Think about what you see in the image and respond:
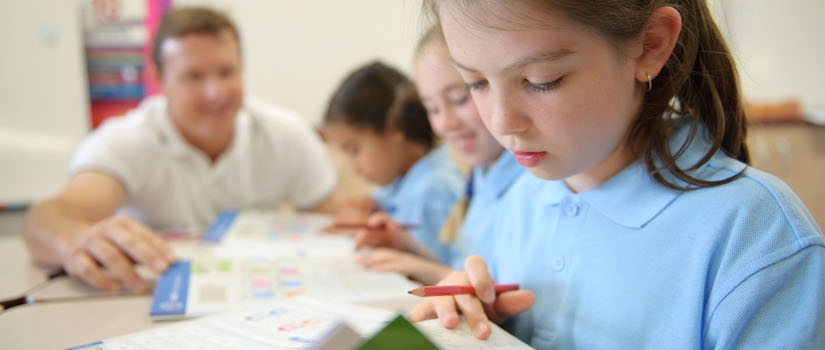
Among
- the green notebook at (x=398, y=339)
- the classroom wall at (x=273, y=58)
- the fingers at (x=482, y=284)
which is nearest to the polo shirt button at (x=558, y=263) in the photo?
the fingers at (x=482, y=284)

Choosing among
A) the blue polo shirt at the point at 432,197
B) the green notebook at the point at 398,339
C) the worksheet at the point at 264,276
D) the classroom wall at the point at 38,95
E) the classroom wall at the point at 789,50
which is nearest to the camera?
the green notebook at the point at 398,339

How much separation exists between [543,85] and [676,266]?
0.22 meters

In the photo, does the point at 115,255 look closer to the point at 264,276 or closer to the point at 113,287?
the point at 113,287

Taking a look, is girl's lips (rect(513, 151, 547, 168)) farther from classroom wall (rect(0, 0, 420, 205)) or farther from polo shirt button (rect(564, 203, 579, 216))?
classroom wall (rect(0, 0, 420, 205))

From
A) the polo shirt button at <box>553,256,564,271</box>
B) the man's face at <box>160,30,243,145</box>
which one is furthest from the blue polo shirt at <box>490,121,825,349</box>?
the man's face at <box>160,30,243,145</box>

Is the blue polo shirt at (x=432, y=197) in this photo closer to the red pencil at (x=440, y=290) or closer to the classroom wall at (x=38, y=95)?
the red pencil at (x=440, y=290)

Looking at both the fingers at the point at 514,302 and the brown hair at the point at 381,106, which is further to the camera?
the brown hair at the point at 381,106

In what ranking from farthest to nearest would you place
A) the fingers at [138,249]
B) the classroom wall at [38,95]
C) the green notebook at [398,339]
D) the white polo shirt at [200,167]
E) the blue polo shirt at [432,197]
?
1. the classroom wall at [38,95]
2. the white polo shirt at [200,167]
3. the blue polo shirt at [432,197]
4. the fingers at [138,249]
5. the green notebook at [398,339]

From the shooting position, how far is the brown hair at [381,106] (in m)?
1.48

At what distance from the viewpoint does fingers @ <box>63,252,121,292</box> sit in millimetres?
849

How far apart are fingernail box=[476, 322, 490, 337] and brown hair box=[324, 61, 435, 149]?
3.22 feet

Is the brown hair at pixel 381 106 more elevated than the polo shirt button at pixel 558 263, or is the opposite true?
the brown hair at pixel 381 106

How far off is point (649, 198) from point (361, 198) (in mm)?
1211

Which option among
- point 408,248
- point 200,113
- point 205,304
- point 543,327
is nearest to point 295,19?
point 200,113
